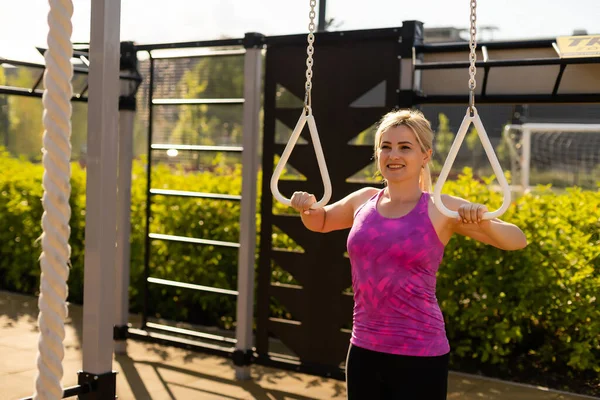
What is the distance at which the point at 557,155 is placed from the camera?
18.7 meters

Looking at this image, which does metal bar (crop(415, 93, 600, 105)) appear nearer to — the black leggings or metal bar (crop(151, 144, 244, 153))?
metal bar (crop(151, 144, 244, 153))

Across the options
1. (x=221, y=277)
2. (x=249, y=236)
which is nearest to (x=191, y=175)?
(x=221, y=277)

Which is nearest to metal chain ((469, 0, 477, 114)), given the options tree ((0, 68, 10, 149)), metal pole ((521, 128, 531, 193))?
metal pole ((521, 128, 531, 193))

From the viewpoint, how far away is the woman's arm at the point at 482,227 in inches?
86.3

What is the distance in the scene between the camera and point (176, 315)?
6500mm

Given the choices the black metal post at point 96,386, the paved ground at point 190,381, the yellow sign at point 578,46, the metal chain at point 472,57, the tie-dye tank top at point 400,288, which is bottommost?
the paved ground at point 190,381

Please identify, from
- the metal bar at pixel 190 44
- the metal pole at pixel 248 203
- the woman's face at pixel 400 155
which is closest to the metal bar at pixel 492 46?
the metal pole at pixel 248 203

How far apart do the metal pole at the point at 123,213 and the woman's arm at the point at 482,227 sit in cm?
340

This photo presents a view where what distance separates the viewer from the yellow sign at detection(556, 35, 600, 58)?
3770mm

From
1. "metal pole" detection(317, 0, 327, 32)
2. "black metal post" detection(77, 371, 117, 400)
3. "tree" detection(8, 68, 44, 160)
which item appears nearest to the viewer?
"black metal post" detection(77, 371, 117, 400)

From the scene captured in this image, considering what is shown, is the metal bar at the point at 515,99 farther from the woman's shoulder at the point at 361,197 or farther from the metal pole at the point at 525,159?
the metal pole at the point at 525,159

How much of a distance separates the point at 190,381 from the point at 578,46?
9.69ft

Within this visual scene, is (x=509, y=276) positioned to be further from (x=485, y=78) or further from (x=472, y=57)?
(x=472, y=57)

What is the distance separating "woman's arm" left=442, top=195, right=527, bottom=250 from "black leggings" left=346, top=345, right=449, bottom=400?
1.27ft
